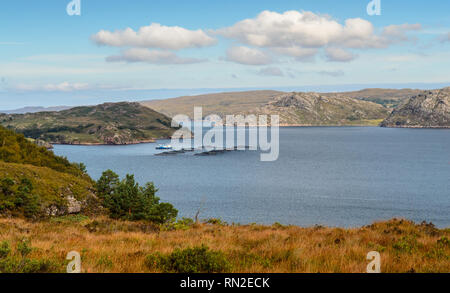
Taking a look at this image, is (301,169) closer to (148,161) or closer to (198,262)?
(148,161)

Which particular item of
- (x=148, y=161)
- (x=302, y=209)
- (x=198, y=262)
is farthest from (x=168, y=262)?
(x=148, y=161)

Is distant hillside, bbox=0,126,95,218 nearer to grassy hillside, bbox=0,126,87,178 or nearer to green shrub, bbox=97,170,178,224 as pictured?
grassy hillside, bbox=0,126,87,178

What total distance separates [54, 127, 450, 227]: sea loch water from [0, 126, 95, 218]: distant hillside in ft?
68.9

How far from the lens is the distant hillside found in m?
32.7

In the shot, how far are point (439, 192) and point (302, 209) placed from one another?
37.9 m

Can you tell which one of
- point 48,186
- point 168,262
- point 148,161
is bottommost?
point 148,161

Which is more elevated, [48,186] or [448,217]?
[48,186]

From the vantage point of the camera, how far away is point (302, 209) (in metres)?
71.4

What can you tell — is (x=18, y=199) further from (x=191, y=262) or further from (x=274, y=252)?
(x=274, y=252)

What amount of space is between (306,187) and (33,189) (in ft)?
231

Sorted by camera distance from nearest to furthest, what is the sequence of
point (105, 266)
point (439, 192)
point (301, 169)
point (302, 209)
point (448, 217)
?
point (105, 266)
point (448, 217)
point (302, 209)
point (439, 192)
point (301, 169)

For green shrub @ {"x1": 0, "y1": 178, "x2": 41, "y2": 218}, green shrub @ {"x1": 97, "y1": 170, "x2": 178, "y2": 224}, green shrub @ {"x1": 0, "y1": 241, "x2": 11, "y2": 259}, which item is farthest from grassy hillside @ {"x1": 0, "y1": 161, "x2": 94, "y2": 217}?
green shrub @ {"x1": 0, "y1": 241, "x2": 11, "y2": 259}

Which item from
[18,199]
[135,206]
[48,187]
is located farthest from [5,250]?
[48,187]

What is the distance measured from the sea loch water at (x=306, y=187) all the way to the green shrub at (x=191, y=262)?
152 ft
